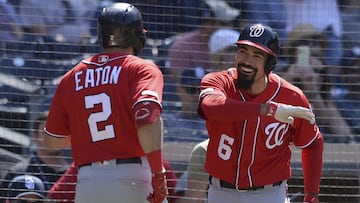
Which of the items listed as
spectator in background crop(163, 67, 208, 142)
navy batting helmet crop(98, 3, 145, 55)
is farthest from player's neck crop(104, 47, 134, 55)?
spectator in background crop(163, 67, 208, 142)

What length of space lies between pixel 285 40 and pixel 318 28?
339 mm

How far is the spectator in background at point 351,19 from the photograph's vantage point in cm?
738

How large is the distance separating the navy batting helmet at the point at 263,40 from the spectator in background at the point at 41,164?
2.25 m

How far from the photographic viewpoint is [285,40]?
23.1ft

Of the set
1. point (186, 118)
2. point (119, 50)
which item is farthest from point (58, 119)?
point (186, 118)

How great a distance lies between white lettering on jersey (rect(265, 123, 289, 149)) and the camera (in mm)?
4492

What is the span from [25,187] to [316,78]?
2.48m

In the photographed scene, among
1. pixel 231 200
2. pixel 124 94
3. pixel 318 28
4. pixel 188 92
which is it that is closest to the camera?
pixel 124 94

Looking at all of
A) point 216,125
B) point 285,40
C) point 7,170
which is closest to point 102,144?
point 216,125

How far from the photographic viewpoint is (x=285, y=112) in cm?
422

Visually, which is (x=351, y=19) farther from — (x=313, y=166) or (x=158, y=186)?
(x=158, y=186)

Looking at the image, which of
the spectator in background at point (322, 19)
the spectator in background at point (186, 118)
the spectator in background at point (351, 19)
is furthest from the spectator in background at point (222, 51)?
the spectator in background at point (351, 19)

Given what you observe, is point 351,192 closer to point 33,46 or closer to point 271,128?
point 271,128

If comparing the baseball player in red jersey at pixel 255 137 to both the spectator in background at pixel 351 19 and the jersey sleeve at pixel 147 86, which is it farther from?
the spectator in background at pixel 351 19
